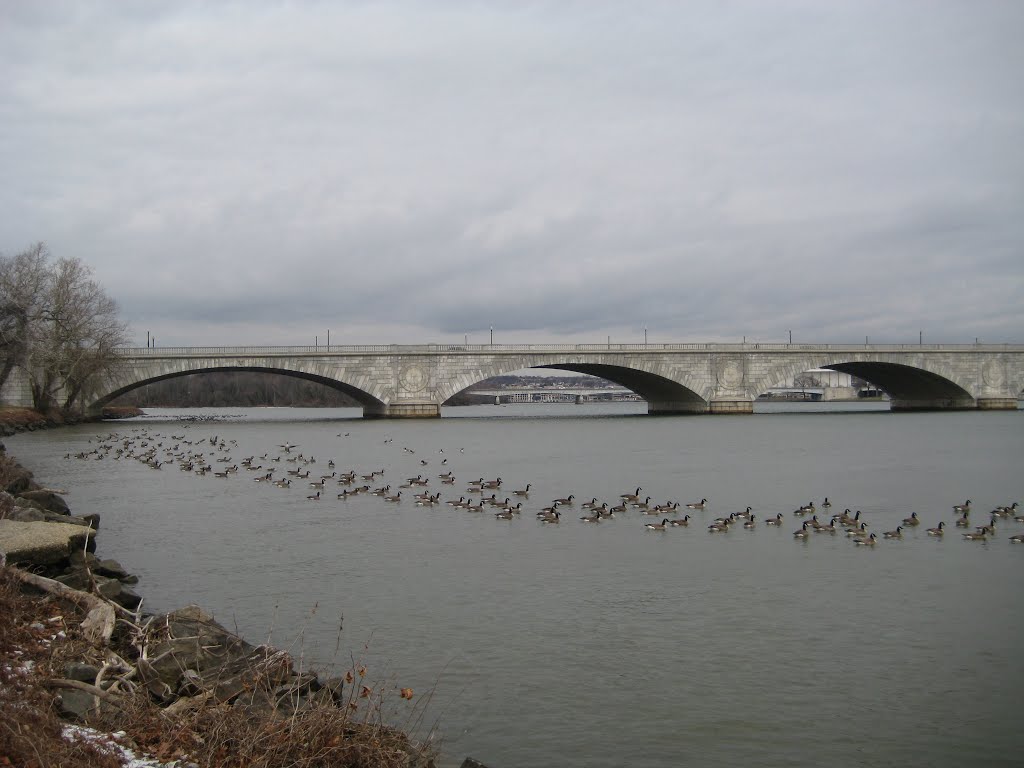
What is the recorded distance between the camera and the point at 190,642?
908 cm

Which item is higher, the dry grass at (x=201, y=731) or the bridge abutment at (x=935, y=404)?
the bridge abutment at (x=935, y=404)

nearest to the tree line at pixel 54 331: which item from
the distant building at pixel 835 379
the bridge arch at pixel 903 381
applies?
the bridge arch at pixel 903 381

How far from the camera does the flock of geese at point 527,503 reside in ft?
65.0

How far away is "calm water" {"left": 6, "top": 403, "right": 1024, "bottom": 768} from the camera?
8.91 m

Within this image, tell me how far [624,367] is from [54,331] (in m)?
41.9

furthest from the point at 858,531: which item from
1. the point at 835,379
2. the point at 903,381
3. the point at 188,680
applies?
the point at 835,379

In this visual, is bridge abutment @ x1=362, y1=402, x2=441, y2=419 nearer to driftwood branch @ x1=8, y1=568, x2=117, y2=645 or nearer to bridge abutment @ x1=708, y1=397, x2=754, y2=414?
bridge abutment @ x1=708, y1=397, x2=754, y2=414

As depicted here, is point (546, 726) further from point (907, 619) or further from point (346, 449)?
point (346, 449)

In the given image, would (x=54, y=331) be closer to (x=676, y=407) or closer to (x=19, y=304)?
(x=19, y=304)

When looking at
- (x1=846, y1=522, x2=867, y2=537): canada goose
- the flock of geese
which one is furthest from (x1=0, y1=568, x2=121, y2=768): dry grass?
(x1=846, y1=522, x2=867, y2=537): canada goose

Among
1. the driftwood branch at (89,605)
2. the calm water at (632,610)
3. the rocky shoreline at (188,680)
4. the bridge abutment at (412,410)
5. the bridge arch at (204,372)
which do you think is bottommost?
the calm water at (632,610)

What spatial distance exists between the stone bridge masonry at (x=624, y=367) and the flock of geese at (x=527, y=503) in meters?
28.4

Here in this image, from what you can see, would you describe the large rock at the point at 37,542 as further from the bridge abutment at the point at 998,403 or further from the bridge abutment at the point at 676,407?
the bridge abutment at the point at 998,403

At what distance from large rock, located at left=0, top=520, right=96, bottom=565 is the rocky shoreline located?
0.06 ft
